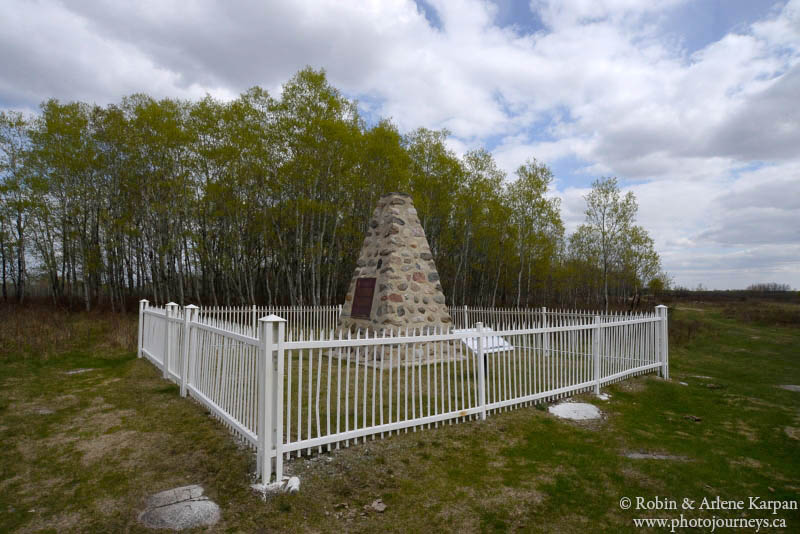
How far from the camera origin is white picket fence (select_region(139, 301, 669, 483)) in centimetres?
369

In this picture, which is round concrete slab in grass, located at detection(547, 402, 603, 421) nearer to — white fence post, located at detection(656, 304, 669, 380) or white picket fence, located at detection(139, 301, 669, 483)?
white picket fence, located at detection(139, 301, 669, 483)

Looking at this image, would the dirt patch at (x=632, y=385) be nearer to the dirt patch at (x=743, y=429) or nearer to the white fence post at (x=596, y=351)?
the white fence post at (x=596, y=351)

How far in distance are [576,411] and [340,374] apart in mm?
3693

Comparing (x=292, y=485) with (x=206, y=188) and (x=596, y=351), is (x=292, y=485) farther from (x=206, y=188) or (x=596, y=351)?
(x=206, y=188)

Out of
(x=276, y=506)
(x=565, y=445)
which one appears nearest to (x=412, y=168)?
(x=565, y=445)

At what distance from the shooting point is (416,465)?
4.07 m

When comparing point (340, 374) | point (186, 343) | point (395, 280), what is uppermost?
point (395, 280)

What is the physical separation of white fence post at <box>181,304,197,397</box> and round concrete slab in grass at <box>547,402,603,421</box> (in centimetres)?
552

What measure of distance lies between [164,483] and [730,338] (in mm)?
Result: 20373

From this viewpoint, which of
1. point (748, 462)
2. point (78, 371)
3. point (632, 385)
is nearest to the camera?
point (748, 462)

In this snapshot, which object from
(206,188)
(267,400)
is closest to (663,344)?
(267,400)

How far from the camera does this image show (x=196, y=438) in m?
4.68

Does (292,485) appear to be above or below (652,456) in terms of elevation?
above

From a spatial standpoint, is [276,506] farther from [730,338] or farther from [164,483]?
[730,338]
